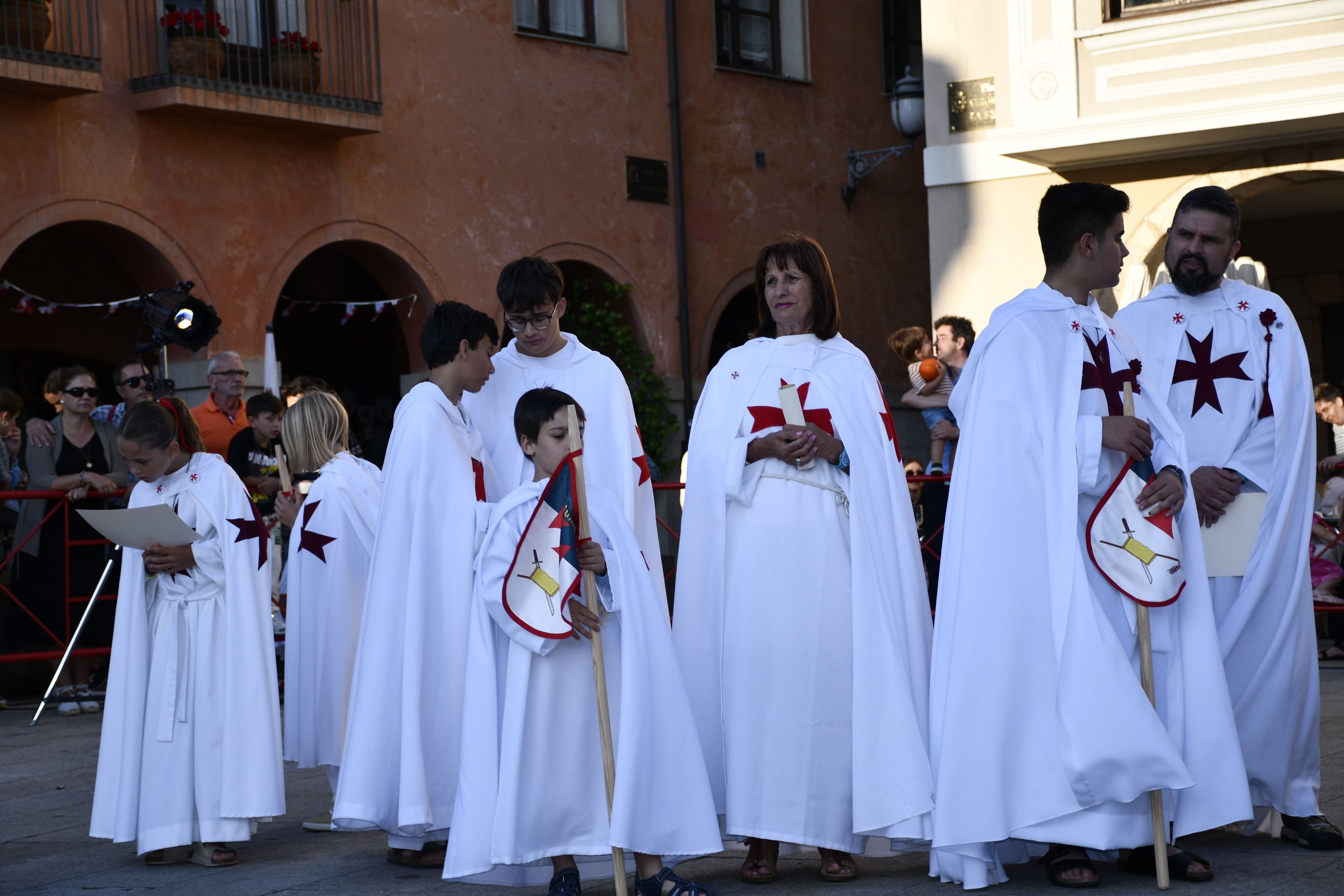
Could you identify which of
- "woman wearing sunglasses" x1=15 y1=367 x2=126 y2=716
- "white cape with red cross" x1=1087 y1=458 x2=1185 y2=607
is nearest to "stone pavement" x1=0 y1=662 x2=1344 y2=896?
"white cape with red cross" x1=1087 y1=458 x2=1185 y2=607

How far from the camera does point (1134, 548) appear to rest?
520cm

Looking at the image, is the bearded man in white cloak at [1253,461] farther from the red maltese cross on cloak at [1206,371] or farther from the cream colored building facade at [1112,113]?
the cream colored building facade at [1112,113]

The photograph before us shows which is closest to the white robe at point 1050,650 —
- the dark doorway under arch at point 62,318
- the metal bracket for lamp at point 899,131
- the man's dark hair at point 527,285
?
the man's dark hair at point 527,285

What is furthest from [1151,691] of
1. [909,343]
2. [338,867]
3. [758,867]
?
[909,343]

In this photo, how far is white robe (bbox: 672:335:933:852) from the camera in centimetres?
547

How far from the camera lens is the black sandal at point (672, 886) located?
4988 millimetres

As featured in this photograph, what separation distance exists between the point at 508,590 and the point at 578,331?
1325 cm

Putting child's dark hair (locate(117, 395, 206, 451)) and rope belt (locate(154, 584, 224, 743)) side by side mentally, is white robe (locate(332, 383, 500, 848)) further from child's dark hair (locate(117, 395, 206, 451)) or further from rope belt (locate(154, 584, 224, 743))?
child's dark hair (locate(117, 395, 206, 451))

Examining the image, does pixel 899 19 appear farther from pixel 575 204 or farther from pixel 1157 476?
pixel 1157 476

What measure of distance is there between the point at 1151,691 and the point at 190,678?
11.0 ft

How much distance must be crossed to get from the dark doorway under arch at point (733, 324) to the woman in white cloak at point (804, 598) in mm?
13721

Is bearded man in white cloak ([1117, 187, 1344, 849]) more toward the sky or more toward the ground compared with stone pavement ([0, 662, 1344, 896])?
more toward the sky

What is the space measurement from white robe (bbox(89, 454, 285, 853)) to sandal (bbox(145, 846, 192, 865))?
127 millimetres

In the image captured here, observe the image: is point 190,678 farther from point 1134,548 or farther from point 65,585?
point 65,585
